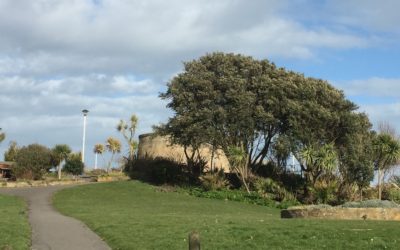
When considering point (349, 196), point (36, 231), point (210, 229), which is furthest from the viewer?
point (349, 196)

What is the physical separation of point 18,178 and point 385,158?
2961 centimetres

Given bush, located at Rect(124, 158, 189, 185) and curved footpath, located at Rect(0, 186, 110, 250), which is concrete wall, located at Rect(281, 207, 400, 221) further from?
bush, located at Rect(124, 158, 189, 185)

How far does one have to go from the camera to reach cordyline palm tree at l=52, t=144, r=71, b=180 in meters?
49.1

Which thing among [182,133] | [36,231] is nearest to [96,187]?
[182,133]

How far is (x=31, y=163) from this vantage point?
152 feet

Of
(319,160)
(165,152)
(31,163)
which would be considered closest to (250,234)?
(319,160)

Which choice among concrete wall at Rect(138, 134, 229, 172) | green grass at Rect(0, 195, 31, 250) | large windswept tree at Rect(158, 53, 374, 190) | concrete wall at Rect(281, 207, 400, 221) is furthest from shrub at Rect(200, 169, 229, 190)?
green grass at Rect(0, 195, 31, 250)

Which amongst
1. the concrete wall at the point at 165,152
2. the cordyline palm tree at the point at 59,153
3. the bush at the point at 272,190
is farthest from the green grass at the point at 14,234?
the cordyline palm tree at the point at 59,153

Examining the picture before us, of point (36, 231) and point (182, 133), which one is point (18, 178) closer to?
point (182, 133)

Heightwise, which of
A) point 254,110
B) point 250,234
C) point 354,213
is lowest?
point 250,234

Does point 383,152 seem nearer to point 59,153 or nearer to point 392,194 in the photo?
point 392,194

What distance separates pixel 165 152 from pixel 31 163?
455 inches

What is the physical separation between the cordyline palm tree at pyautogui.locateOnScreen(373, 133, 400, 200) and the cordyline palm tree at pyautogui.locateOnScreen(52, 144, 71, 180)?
26895mm

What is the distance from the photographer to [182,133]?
39000 mm
